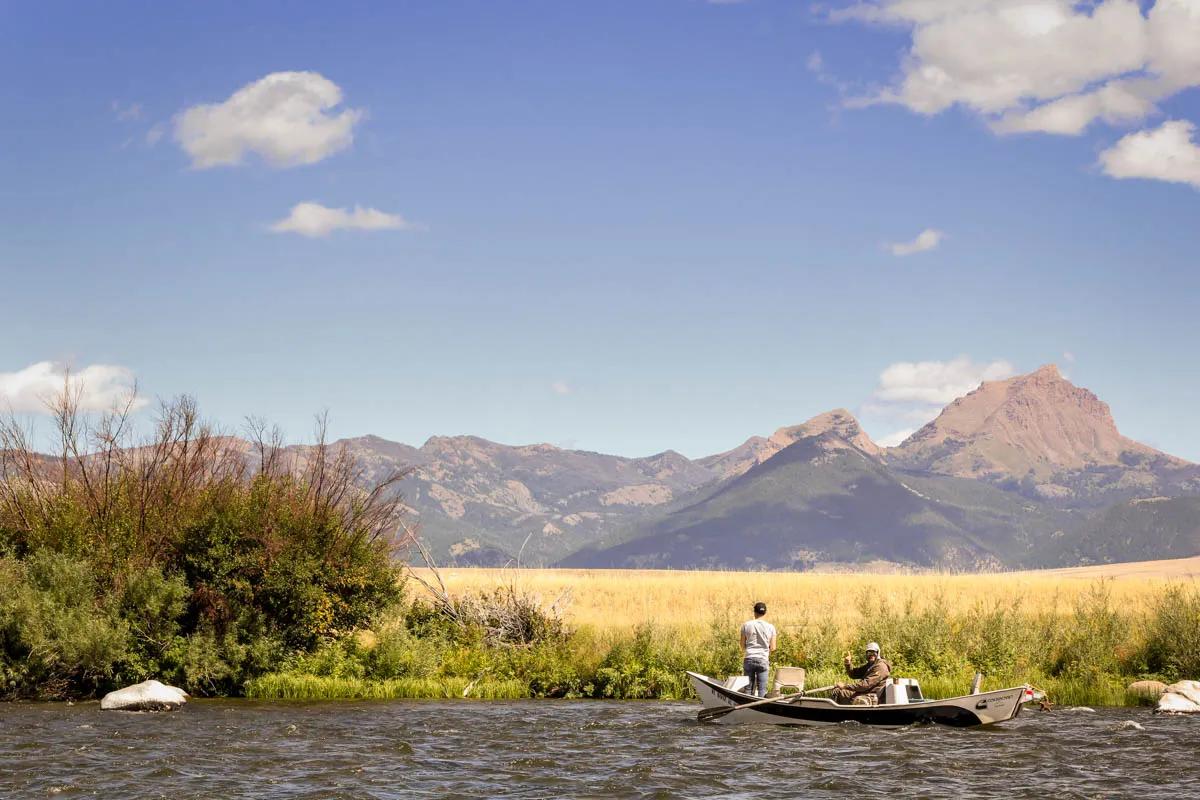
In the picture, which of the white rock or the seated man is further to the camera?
the white rock

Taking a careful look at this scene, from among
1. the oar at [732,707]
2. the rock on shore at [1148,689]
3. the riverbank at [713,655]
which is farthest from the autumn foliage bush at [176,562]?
the rock on shore at [1148,689]

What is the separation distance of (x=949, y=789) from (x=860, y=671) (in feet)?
25.4

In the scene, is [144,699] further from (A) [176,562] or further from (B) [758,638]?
(B) [758,638]

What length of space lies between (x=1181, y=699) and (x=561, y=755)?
1644 cm

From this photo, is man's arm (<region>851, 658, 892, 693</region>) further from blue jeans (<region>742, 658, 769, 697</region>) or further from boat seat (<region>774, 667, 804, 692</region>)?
blue jeans (<region>742, 658, 769, 697</region>)

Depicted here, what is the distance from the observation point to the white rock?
3189 cm

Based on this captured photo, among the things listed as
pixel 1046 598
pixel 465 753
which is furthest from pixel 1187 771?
pixel 1046 598

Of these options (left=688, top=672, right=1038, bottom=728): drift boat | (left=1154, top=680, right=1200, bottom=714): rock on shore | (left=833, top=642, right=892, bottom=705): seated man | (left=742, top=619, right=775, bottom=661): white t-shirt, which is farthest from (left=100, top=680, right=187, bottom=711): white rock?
(left=1154, top=680, right=1200, bottom=714): rock on shore

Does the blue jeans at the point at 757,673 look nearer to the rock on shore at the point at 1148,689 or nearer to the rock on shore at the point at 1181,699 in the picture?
the rock on shore at the point at 1181,699

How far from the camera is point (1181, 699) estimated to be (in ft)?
101

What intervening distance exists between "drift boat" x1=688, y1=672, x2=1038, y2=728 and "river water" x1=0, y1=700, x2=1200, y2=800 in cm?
32

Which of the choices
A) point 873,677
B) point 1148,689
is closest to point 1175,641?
point 1148,689

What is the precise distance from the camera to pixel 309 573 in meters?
36.5

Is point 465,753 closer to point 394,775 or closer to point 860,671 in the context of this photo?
point 394,775
